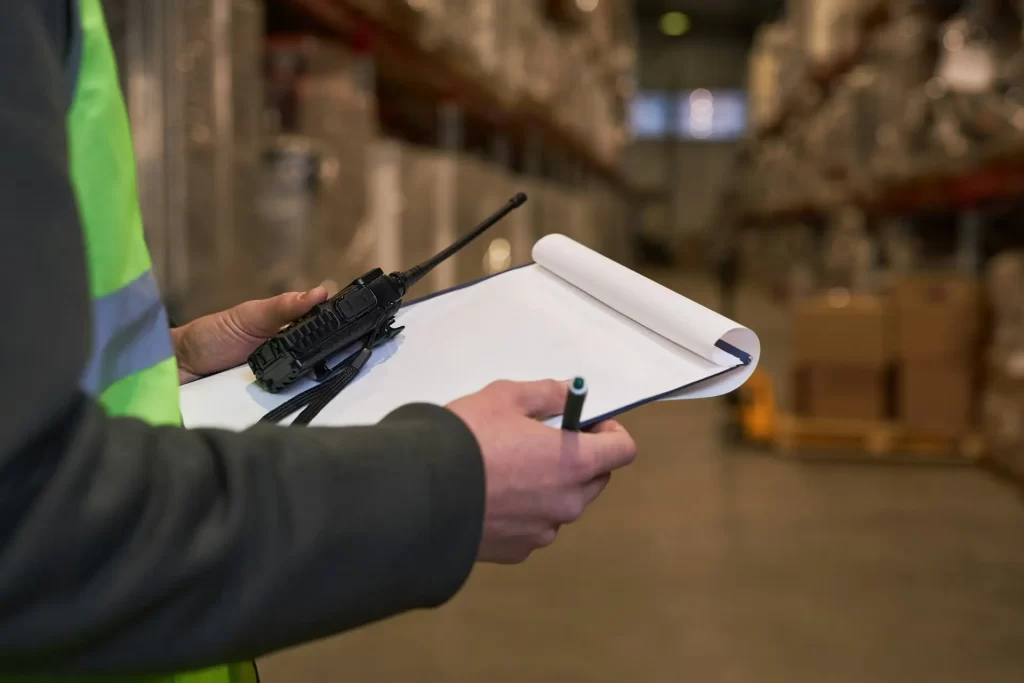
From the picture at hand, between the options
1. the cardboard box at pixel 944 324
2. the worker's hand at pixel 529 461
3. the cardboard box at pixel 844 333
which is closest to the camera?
the worker's hand at pixel 529 461

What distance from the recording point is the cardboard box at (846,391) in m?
3.66

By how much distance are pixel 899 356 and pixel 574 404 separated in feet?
11.0

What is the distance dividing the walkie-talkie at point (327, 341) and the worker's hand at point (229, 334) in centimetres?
6

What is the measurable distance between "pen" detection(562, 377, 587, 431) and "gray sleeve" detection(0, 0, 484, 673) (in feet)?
0.29

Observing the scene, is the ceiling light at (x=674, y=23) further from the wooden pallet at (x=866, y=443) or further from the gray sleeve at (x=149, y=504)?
the gray sleeve at (x=149, y=504)

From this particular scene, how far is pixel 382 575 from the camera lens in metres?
0.49

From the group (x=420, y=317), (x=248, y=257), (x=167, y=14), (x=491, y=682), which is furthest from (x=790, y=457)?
(x=420, y=317)

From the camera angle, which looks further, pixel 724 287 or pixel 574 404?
pixel 724 287

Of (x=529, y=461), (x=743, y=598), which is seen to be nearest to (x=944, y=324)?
(x=743, y=598)

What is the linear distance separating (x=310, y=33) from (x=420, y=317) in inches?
96.7

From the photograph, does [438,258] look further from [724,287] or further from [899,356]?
[724,287]

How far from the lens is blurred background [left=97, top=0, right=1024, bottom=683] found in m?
1.88

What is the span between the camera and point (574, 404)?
0.58 metres

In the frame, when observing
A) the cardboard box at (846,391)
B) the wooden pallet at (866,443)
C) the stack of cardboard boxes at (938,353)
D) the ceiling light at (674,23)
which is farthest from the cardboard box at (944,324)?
the ceiling light at (674,23)
